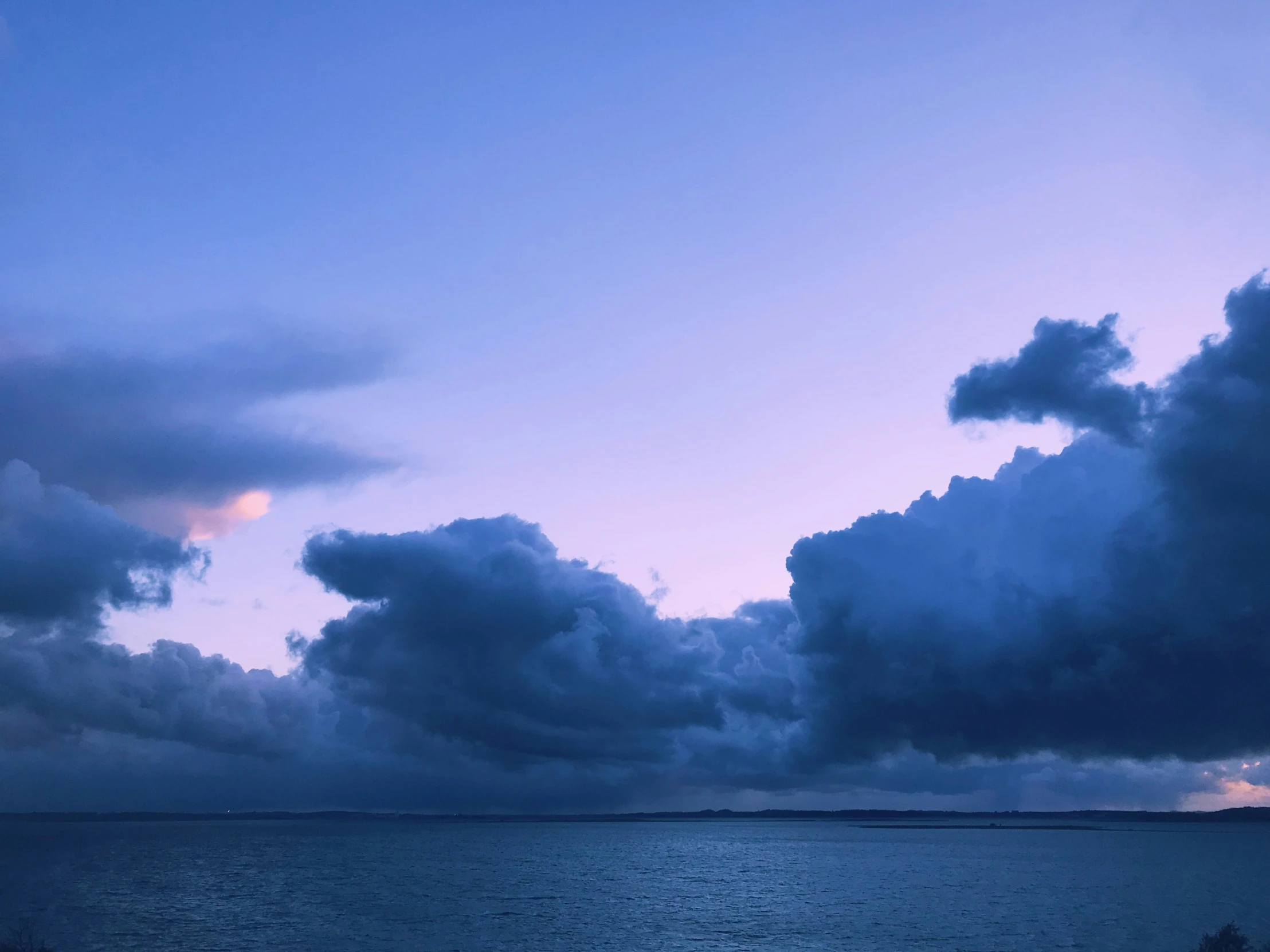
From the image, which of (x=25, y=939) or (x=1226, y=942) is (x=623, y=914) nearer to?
(x=25, y=939)

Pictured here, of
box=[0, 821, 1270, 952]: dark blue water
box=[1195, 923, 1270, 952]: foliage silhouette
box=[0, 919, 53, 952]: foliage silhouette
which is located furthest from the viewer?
box=[0, 821, 1270, 952]: dark blue water

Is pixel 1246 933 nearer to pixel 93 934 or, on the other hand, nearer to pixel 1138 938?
pixel 1138 938

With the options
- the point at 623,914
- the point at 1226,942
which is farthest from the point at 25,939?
the point at 1226,942

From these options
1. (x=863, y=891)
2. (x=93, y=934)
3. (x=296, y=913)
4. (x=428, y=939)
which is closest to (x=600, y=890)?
(x=863, y=891)

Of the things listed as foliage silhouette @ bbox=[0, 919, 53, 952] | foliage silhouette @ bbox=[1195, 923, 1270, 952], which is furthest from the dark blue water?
foliage silhouette @ bbox=[1195, 923, 1270, 952]

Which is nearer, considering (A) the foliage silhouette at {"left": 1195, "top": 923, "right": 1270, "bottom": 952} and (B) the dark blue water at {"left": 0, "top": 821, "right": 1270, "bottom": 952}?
(A) the foliage silhouette at {"left": 1195, "top": 923, "right": 1270, "bottom": 952}

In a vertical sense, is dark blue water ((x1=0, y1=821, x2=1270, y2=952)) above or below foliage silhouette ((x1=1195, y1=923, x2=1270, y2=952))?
below

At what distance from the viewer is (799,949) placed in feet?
330

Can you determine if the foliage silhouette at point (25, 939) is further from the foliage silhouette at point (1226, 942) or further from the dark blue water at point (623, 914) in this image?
the foliage silhouette at point (1226, 942)

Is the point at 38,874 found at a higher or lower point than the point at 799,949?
lower

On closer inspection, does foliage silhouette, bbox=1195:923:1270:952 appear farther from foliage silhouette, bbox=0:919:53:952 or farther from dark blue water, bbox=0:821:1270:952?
foliage silhouette, bbox=0:919:53:952

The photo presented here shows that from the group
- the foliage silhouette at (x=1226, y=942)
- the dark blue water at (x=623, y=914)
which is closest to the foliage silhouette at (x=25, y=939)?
the dark blue water at (x=623, y=914)

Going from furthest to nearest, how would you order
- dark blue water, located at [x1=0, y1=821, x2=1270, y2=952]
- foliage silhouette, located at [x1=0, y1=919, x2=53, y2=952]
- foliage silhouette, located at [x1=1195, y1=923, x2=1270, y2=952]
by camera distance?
dark blue water, located at [x1=0, y1=821, x2=1270, y2=952], foliage silhouette, located at [x1=0, y1=919, x2=53, y2=952], foliage silhouette, located at [x1=1195, y1=923, x2=1270, y2=952]

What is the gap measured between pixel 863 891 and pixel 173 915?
369 feet
